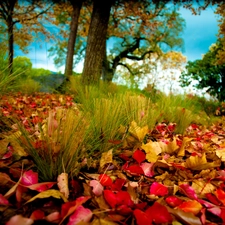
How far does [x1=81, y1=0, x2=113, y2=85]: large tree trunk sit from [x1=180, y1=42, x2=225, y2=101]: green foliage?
3923 mm

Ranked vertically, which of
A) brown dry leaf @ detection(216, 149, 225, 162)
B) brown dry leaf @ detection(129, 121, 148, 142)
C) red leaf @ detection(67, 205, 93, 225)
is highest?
brown dry leaf @ detection(129, 121, 148, 142)

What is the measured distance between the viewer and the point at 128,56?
1861cm

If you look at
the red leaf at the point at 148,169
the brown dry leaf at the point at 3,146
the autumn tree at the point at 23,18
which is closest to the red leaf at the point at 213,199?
the red leaf at the point at 148,169

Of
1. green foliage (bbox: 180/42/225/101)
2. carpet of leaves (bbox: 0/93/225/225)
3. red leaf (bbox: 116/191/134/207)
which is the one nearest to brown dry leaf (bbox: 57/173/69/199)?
carpet of leaves (bbox: 0/93/225/225)

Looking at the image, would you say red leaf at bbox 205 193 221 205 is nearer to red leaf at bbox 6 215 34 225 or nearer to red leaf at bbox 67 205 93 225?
red leaf at bbox 67 205 93 225

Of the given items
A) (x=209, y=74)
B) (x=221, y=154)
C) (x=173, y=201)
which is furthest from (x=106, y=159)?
(x=209, y=74)

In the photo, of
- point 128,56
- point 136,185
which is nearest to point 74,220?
point 136,185

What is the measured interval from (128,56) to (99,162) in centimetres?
1807

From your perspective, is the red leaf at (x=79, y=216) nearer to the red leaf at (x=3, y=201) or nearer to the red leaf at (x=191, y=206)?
the red leaf at (x=3, y=201)

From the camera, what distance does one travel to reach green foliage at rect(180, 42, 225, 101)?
7426 millimetres

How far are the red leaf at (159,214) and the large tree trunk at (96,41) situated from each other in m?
4.50

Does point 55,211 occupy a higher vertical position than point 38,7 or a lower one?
lower

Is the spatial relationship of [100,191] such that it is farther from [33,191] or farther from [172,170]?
[172,170]

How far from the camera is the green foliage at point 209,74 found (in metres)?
7.43
